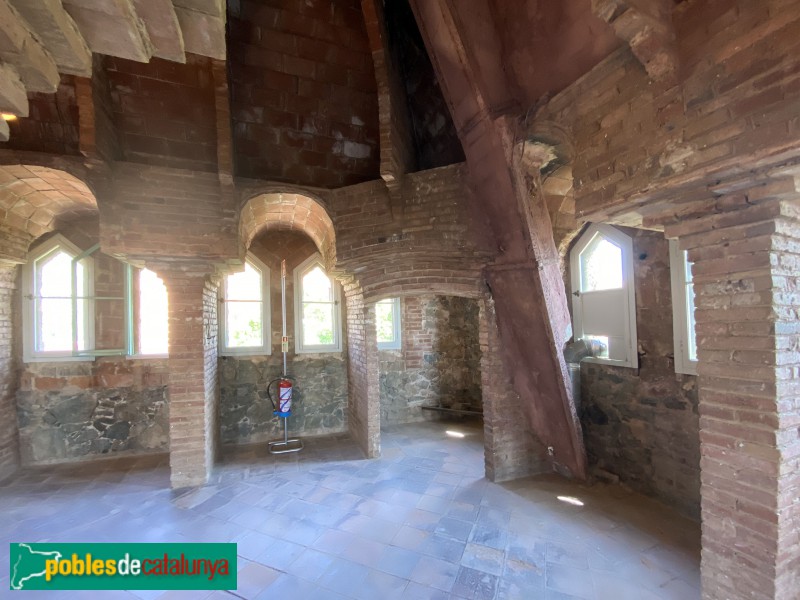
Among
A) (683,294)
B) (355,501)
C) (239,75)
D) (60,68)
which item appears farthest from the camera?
(239,75)

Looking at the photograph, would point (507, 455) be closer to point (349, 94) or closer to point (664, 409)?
point (664, 409)

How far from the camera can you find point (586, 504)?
3.37 m

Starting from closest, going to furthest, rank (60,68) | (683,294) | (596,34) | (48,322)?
1. (60,68)
2. (596,34)
3. (683,294)
4. (48,322)

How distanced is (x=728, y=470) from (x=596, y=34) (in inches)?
93.6

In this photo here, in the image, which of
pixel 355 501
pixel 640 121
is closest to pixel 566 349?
pixel 640 121

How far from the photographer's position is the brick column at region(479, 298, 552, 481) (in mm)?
3830

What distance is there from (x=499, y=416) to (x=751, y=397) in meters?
2.37

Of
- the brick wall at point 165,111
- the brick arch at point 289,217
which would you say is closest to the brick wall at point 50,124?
the brick wall at point 165,111

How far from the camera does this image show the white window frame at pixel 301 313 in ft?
18.5

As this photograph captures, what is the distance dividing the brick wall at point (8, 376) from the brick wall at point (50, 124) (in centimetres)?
210

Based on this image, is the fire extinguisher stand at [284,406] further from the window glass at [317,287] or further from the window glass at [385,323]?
the window glass at [385,323]

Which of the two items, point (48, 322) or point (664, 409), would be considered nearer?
point (664, 409)

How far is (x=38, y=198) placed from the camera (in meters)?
4.03

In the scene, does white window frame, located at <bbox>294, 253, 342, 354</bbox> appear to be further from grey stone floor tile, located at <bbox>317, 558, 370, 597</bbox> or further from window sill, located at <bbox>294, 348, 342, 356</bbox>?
grey stone floor tile, located at <bbox>317, 558, 370, 597</bbox>
